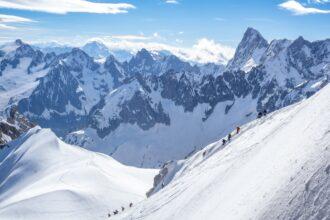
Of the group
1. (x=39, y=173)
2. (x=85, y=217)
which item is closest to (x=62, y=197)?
(x=85, y=217)

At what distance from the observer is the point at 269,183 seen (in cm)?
3225

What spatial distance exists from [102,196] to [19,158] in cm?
5557

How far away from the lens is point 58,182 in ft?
349

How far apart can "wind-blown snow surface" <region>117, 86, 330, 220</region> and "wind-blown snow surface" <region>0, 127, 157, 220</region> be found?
38195 mm

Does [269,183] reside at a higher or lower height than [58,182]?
higher

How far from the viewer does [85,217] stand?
8381 cm

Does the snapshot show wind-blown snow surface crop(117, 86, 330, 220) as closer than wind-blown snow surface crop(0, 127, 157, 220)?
Yes

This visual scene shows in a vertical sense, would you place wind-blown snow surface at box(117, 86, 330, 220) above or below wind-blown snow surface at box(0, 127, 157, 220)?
above

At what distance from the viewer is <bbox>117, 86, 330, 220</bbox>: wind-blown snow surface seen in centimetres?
2778

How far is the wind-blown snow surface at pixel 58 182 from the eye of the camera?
84812 millimetres

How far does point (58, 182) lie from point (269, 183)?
269 feet

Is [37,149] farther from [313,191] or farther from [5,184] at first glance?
[313,191]

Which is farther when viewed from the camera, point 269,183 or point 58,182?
point 58,182

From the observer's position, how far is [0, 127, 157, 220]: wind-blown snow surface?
84812 millimetres
